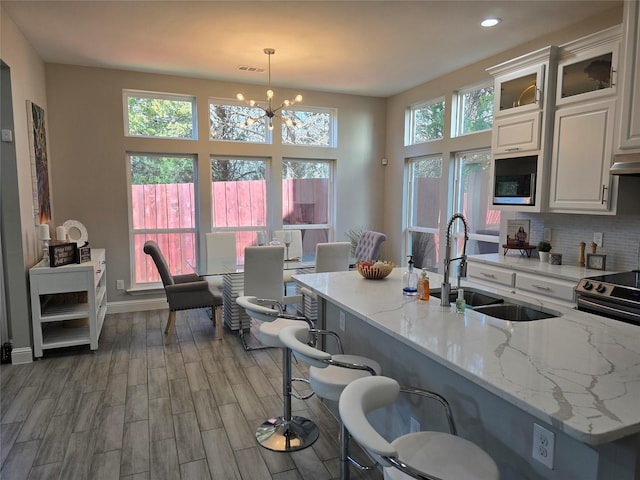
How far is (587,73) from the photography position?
3295 millimetres

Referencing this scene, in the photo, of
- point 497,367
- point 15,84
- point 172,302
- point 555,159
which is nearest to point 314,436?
point 497,367

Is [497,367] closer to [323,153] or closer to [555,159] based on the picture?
[555,159]

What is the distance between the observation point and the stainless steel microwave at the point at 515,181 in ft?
12.3

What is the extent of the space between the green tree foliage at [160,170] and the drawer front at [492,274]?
12.2 ft

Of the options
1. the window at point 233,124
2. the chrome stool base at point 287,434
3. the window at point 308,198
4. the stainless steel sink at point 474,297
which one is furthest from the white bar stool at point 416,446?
the window at point 308,198

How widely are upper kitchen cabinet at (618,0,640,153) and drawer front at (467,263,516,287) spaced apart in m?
1.29

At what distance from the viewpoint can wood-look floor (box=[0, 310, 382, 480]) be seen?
7.66 feet

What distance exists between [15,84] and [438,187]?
470cm

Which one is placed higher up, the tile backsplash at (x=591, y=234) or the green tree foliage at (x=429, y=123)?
the green tree foliage at (x=429, y=123)

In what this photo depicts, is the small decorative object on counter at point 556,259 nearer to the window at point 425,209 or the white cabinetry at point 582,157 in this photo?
the white cabinetry at point 582,157

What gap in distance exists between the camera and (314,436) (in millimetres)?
2615

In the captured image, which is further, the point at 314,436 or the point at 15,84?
the point at 15,84

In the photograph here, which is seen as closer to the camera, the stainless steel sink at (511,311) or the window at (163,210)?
the stainless steel sink at (511,311)

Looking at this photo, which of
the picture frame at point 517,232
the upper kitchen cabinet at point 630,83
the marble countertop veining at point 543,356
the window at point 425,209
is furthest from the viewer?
the window at point 425,209
